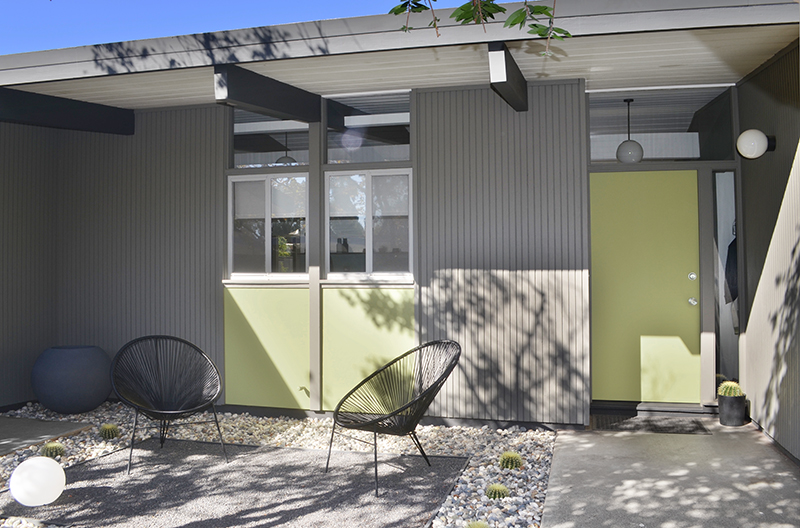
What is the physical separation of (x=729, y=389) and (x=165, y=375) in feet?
14.7

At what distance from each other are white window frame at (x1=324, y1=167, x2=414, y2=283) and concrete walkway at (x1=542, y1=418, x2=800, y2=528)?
186 centimetres

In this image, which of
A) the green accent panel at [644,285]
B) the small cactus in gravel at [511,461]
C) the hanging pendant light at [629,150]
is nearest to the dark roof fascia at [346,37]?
the hanging pendant light at [629,150]

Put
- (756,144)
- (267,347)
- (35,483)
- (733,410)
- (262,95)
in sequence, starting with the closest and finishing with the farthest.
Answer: (35,483)
(756,144)
(262,95)
(733,410)
(267,347)

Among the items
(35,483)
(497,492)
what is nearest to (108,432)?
(35,483)

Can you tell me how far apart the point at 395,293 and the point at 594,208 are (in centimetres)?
190

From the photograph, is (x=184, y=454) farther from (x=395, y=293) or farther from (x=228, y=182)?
(x=228, y=182)

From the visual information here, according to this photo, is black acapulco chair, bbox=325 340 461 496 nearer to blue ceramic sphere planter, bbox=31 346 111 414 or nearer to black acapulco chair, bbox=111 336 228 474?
black acapulco chair, bbox=111 336 228 474

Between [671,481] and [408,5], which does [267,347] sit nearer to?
[671,481]

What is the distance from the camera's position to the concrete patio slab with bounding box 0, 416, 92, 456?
4715 mm

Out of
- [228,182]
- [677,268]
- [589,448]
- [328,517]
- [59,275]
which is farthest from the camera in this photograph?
[59,275]

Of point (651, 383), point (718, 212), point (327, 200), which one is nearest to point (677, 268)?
point (718, 212)

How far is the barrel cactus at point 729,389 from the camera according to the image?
4.91 meters

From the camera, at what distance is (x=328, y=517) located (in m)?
3.34

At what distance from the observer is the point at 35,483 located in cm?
339
